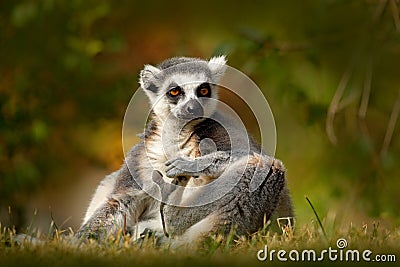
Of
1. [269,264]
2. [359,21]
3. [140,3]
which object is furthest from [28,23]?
[269,264]

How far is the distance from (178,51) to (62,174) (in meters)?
1.88

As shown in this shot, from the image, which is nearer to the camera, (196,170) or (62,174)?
(196,170)

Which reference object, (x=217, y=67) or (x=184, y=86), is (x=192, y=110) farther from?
(x=217, y=67)

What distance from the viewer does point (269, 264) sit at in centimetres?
326

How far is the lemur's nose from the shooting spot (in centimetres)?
462

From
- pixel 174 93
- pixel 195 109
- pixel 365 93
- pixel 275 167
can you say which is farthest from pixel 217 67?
pixel 365 93

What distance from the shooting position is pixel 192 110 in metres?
4.63

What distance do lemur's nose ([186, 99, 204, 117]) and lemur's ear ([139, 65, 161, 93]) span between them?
1.63 feet

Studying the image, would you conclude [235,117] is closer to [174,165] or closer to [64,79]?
[174,165]

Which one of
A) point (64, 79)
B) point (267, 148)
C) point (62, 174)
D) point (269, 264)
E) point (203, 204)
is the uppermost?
point (64, 79)

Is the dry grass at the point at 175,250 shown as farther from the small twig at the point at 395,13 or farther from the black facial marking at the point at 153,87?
the small twig at the point at 395,13

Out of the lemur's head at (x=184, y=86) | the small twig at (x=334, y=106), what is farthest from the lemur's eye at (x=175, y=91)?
the small twig at (x=334, y=106)

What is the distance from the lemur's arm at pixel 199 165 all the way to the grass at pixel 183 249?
0.40 m

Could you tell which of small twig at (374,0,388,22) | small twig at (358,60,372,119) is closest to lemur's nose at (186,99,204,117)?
small twig at (358,60,372,119)
